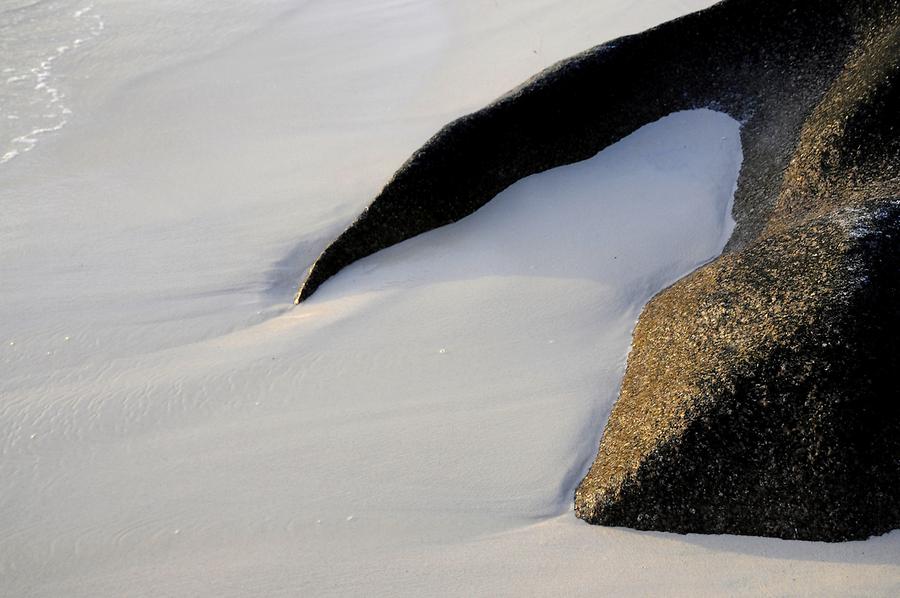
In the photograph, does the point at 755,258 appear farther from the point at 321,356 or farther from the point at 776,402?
the point at 321,356

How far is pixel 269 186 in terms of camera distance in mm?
4398

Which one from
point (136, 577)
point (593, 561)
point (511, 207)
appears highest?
point (511, 207)

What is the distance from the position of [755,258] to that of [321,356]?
1.75 m

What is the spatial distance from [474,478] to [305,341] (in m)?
0.99

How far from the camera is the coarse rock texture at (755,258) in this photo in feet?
8.20

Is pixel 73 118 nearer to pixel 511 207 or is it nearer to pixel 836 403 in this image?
pixel 511 207

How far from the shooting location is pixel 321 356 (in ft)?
10.8

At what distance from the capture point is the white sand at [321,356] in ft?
8.39

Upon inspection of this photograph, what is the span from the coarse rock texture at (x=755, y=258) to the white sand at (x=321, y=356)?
96 mm

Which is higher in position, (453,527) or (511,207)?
(511,207)

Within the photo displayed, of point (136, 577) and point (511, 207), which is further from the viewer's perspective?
point (511, 207)

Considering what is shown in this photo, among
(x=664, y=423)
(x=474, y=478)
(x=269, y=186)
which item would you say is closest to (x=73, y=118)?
(x=269, y=186)

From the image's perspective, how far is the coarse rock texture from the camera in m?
2.50

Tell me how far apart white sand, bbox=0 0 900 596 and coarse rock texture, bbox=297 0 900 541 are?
10cm
